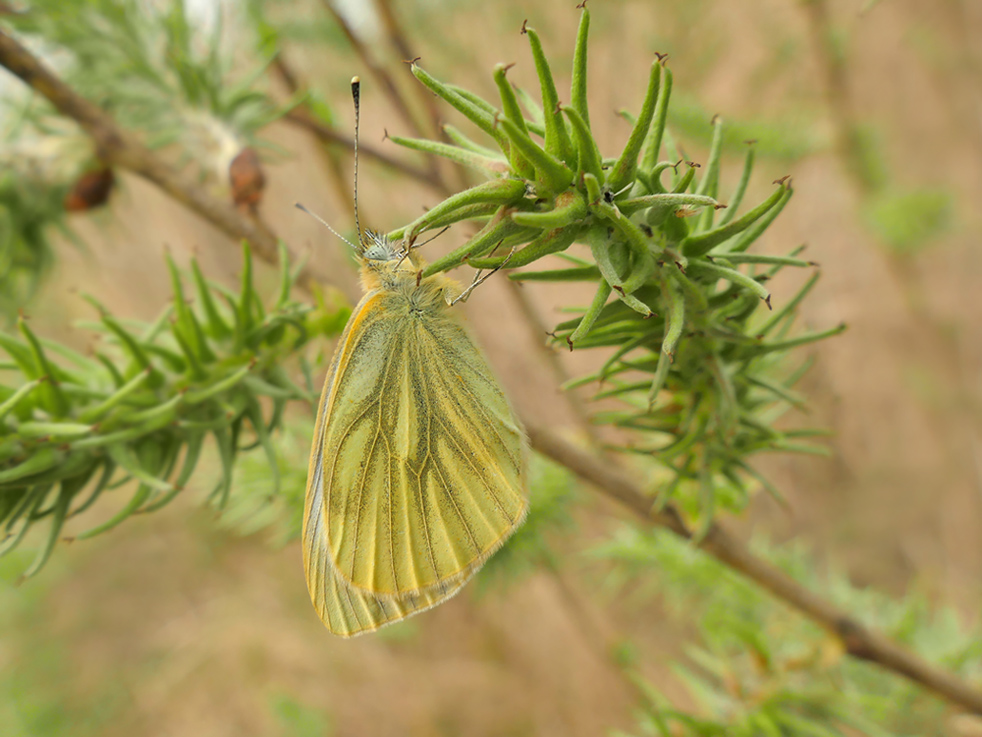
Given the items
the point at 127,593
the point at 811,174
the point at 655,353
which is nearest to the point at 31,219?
the point at 655,353

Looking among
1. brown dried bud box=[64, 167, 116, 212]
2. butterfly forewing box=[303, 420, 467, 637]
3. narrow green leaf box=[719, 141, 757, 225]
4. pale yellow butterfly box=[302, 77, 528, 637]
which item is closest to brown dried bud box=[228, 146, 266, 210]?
pale yellow butterfly box=[302, 77, 528, 637]

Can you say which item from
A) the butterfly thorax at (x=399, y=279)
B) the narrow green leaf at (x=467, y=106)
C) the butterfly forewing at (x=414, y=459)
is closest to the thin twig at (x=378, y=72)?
the butterfly thorax at (x=399, y=279)

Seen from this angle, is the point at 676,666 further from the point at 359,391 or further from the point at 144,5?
the point at 144,5

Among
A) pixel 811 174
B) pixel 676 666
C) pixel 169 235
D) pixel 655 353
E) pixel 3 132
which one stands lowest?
pixel 676 666

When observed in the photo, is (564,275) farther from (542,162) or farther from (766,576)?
(766,576)

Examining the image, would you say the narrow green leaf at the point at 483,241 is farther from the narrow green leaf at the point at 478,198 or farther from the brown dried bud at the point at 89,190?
the brown dried bud at the point at 89,190

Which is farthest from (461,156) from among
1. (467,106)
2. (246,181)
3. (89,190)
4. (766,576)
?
(89,190)
